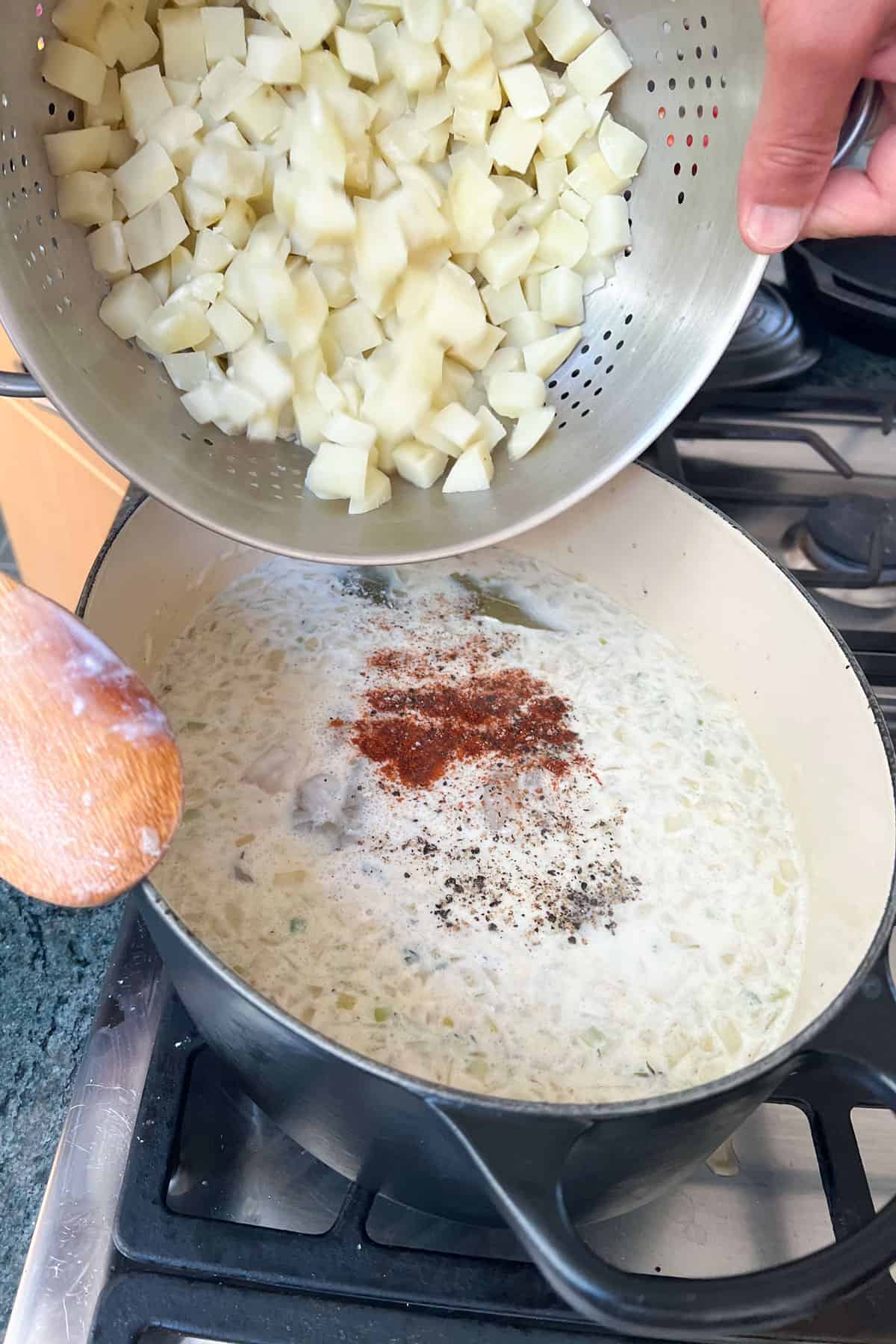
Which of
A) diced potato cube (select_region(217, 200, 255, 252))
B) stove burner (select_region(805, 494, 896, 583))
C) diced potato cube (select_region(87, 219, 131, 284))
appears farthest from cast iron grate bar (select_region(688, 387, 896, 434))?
diced potato cube (select_region(87, 219, 131, 284))

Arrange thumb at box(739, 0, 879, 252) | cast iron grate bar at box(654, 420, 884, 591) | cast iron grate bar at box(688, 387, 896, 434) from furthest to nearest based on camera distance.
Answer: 1. cast iron grate bar at box(688, 387, 896, 434)
2. cast iron grate bar at box(654, 420, 884, 591)
3. thumb at box(739, 0, 879, 252)

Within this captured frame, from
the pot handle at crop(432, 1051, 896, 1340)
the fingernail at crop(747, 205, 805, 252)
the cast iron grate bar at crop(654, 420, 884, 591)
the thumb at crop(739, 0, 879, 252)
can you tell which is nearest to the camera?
the pot handle at crop(432, 1051, 896, 1340)

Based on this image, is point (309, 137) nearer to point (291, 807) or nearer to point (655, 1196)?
point (291, 807)

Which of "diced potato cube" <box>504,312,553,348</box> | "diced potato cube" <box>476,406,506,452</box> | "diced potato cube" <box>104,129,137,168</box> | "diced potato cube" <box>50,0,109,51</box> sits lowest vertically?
"diced potato cube" <box>476,406,506,452</box>

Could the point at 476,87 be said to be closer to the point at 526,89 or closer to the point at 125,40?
the point at 526,89

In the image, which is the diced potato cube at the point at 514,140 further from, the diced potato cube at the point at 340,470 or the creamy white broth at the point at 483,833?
the creamy white broth at the point at 483,833

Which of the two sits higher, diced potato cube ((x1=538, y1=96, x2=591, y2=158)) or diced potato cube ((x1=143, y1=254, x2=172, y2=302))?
diced potato cube ((x1=538, y1=96, x2=591, y2=158))

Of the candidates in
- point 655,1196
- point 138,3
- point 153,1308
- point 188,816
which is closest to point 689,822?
point 655,1196

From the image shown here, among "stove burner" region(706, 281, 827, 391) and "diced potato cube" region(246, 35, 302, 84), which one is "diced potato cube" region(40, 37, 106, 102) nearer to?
"diced potato cube" region(246, 35, 302, 84)
